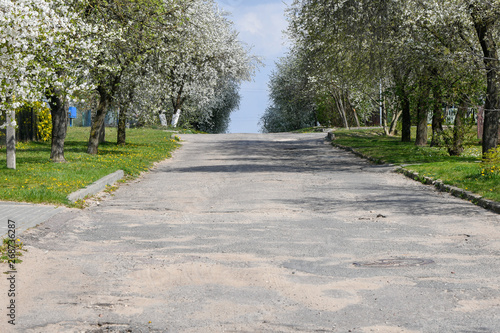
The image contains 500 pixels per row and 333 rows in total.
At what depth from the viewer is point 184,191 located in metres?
13.8

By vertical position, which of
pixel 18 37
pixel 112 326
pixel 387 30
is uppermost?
pixel 387 30

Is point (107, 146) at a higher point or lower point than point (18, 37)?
lower

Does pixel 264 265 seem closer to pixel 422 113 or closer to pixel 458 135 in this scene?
pixel 458 135

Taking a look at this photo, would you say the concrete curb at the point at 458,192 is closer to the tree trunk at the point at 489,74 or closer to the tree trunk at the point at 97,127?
the tree trunk at the point at 489,74

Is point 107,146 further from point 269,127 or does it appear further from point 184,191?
point 269,127

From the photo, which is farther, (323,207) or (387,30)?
(387,30)

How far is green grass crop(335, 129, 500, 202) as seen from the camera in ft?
43.6

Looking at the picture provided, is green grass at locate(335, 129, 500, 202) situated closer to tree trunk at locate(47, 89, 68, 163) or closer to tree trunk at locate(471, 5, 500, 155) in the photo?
tree trunk at locate(471, 5, 500, 155)

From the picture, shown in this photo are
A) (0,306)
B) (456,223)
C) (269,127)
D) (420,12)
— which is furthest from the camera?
(269,127)

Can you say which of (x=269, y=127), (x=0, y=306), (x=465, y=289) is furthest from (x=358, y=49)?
(x=269, y=127)

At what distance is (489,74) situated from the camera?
18.3m

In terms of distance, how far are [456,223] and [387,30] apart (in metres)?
12.3

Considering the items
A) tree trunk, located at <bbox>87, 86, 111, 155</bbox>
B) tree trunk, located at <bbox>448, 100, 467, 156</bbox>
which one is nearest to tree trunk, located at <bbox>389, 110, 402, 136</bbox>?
tree trunk, located at <bbox>448, 100, 467, 156</bbox>

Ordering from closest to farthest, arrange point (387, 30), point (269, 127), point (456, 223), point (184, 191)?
point (456, 223) < point (184, 191) < point (387, 30) < point (269, 127)
